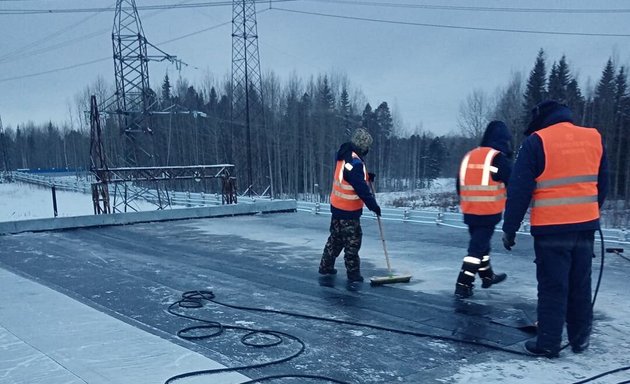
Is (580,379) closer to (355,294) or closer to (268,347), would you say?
(268,347)

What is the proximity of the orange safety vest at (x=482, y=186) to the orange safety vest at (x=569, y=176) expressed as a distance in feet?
5.15

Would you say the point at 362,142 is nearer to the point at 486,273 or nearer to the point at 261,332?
Answer: the point at 486,273

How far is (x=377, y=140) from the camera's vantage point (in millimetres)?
57938

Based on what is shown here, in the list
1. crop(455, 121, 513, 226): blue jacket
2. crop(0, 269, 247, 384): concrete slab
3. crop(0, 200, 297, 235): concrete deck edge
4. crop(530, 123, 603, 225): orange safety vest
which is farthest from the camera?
crop(0, 200, 297, 235): concrete deck edge

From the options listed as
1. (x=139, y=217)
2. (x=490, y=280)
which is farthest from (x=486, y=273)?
(x=139, y=217)

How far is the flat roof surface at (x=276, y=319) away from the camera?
3680 mm

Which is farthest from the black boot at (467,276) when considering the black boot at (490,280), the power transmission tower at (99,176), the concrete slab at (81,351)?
the power transmission tower at (99,176)

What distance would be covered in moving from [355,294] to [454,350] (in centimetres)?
200

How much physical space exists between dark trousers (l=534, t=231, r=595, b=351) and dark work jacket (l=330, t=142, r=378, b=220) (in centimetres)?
261

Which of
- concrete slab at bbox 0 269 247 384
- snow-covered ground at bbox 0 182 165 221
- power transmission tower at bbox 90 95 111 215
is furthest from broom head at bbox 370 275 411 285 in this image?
snow-covered ground at bbox 0 182 165 221

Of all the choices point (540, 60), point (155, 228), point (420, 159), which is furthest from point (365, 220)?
point (420, 159)

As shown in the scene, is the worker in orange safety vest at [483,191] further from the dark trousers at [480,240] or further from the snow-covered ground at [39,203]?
the snow-covered ground at [39,203]

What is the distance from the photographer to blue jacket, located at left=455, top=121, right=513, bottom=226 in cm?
546

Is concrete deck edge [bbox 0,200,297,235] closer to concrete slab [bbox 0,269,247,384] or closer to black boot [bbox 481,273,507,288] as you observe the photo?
concrete slab [bbox 0,269,247,384]
